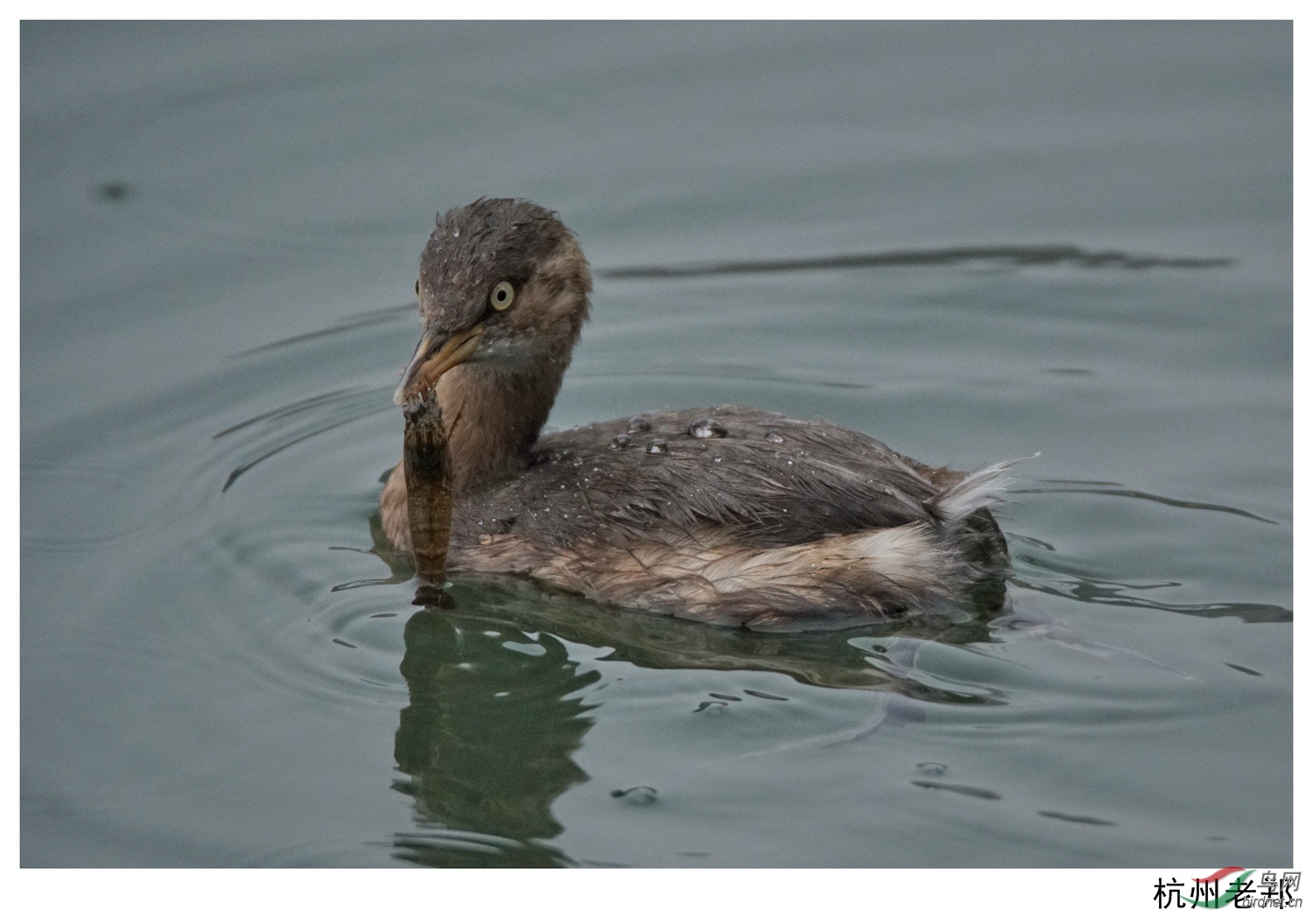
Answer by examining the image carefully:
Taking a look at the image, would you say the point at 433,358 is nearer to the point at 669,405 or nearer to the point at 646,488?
the point at 646,488

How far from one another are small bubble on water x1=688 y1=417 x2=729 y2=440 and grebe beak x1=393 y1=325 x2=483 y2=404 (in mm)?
940

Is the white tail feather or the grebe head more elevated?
the grebe head

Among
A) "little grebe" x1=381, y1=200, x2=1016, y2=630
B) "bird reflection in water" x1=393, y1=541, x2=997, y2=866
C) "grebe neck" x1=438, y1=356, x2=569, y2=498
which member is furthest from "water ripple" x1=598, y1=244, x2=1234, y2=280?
"bird reflection in water" x1=393, y1=541, x2=997, y2=866

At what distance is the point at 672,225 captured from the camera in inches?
396

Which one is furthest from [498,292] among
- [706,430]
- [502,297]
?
[706,430]

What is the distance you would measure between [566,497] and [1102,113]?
5856mm

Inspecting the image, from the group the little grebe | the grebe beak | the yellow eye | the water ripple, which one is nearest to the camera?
the little grebe

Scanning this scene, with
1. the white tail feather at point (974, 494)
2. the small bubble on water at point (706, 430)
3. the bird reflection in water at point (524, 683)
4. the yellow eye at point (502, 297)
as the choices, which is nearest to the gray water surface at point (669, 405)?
the bird reflection in water at point (524, 683)

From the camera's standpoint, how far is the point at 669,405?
847 centimetres

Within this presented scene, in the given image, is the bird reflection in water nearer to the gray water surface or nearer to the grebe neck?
the gray water surface

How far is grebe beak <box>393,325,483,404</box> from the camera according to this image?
6.49 m

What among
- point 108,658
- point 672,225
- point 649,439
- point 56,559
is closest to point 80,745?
point 108,658

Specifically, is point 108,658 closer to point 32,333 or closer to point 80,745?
point 80,745

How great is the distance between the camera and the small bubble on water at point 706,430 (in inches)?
267
